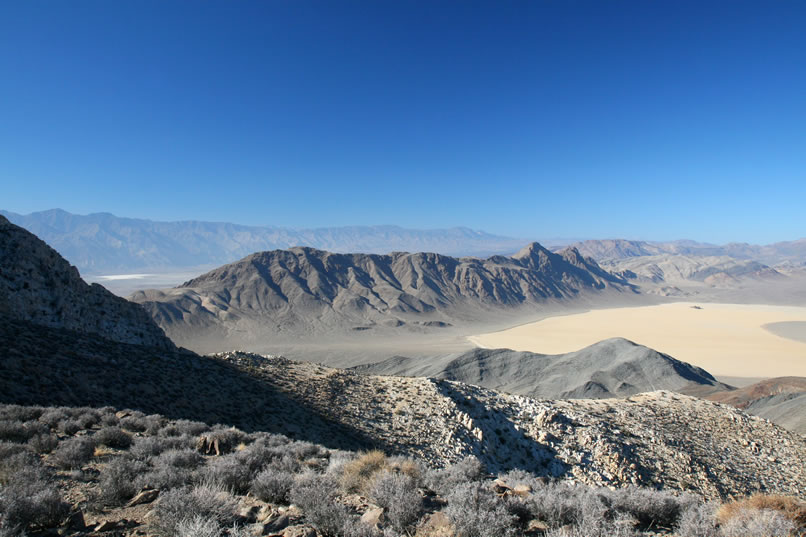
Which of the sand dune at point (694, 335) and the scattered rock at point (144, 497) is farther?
the sand dune at point (694, 335)

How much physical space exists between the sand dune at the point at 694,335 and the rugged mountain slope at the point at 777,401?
28.1 metres

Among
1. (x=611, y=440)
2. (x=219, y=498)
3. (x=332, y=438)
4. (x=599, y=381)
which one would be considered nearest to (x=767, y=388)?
(x=599, y=381)

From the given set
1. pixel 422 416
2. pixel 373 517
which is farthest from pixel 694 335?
pixel 373 517

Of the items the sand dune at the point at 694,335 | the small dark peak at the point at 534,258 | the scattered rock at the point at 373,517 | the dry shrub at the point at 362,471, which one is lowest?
the sand dune at the point at 694,335

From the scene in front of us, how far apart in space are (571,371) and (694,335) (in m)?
73.0

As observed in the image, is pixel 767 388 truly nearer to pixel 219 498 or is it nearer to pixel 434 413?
pixel 434 413

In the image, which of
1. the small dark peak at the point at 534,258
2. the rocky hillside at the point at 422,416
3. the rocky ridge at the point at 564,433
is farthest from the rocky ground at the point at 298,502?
the small dark peak at the point at 534,258

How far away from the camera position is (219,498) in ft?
16.2

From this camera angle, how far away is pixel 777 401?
32094 mm

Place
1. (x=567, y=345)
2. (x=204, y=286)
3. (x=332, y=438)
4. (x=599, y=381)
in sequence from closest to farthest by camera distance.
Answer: (x=332, y=438) < (x=599, y=381) < (x=567, y=345) < (x=204, y=286)

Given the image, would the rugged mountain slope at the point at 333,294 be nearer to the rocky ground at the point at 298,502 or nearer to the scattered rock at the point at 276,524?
the rocky ground at the point at 298,502

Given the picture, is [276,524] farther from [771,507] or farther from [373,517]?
[771,507]

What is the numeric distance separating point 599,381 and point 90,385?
161 ft

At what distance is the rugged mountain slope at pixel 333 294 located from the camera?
324 feet
